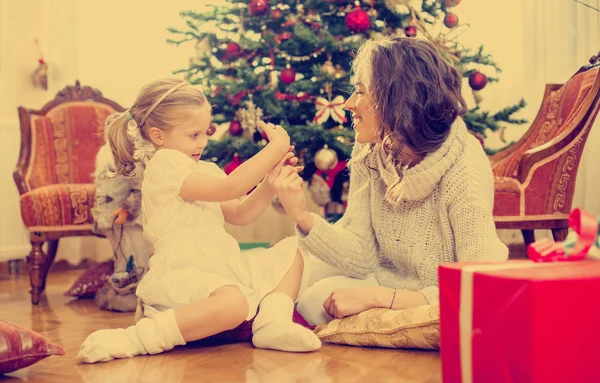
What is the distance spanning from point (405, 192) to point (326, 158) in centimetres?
119

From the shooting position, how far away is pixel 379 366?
1.63 m

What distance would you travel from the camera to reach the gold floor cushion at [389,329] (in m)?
1.71

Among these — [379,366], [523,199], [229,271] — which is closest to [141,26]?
[523,199]

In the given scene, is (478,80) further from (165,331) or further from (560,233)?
(165,331)

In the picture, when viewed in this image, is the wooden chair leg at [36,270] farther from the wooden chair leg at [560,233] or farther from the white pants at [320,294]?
the wooden chair leg at [560,233]

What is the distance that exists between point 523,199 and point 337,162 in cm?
78

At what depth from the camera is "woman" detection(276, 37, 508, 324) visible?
5.79 feet

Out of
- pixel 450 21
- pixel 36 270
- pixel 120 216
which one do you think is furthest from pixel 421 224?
pixel 36 270

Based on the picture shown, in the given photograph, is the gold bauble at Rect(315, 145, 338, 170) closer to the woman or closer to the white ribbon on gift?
the woman

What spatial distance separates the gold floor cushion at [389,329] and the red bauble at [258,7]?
162 centimetres

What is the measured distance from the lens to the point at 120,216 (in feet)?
8.46

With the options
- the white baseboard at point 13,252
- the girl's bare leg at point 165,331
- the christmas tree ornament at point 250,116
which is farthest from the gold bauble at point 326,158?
the white baseboard at point 13,252

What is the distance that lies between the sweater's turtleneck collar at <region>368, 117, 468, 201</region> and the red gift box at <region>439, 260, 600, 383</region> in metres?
0.61

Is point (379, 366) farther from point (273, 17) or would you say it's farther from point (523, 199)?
point (273, 17)
